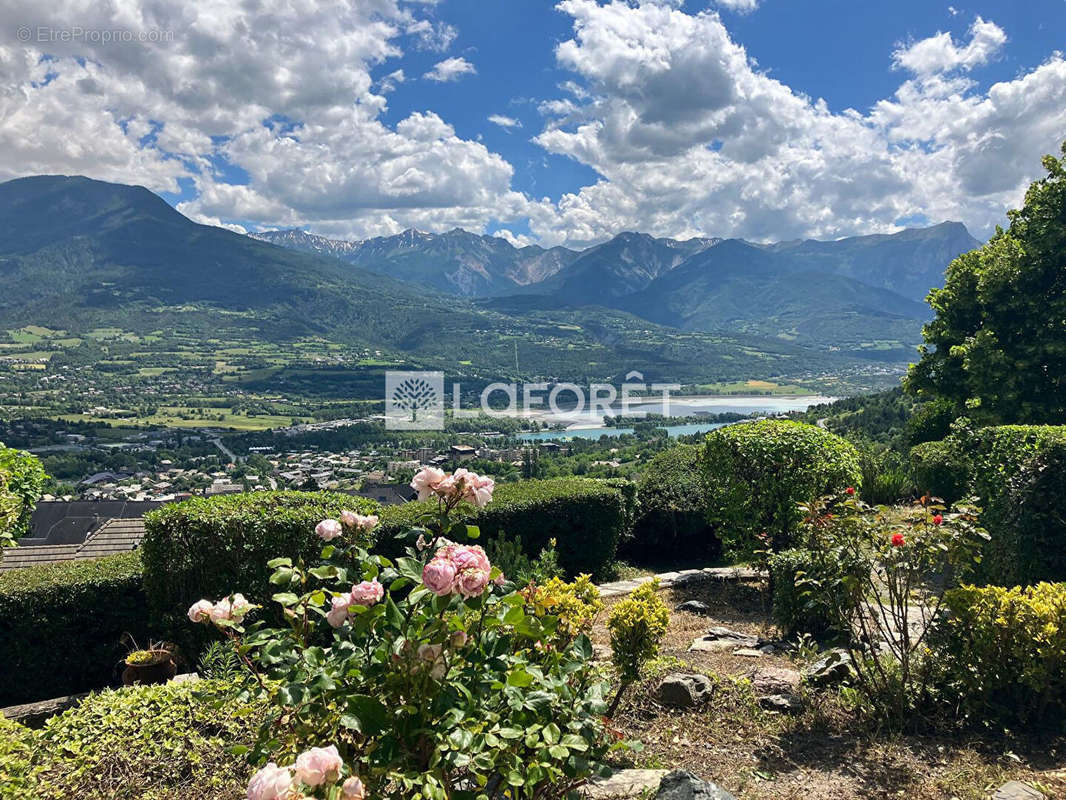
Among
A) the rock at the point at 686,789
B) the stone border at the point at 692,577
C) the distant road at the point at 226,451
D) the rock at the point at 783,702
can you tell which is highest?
the rock at the point at 686,789

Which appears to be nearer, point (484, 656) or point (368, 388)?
point (484, 656)

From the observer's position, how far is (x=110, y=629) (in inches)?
200

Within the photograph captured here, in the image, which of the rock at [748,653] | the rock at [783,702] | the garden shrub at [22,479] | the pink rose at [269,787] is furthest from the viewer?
the garden shrub at [22,479]

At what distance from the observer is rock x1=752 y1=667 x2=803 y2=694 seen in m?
3.82

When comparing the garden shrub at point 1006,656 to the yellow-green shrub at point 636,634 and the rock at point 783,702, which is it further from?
the yellow-green shrub at point 636,634

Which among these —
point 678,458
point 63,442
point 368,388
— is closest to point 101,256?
point 368,388

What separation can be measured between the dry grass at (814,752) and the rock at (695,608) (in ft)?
6.55

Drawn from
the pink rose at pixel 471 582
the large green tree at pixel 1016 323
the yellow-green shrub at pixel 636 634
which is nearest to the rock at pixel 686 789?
the yellow-green shrub at pixel 636 634

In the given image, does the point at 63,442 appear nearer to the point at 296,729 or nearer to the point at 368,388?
the point at 368,388

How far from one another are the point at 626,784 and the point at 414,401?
270ft

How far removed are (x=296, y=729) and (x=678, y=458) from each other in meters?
8.16

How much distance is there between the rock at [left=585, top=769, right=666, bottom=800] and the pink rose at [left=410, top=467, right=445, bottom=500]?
1.59 meters

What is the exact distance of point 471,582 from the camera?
1.76 metres

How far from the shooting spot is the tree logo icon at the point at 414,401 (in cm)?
8062
